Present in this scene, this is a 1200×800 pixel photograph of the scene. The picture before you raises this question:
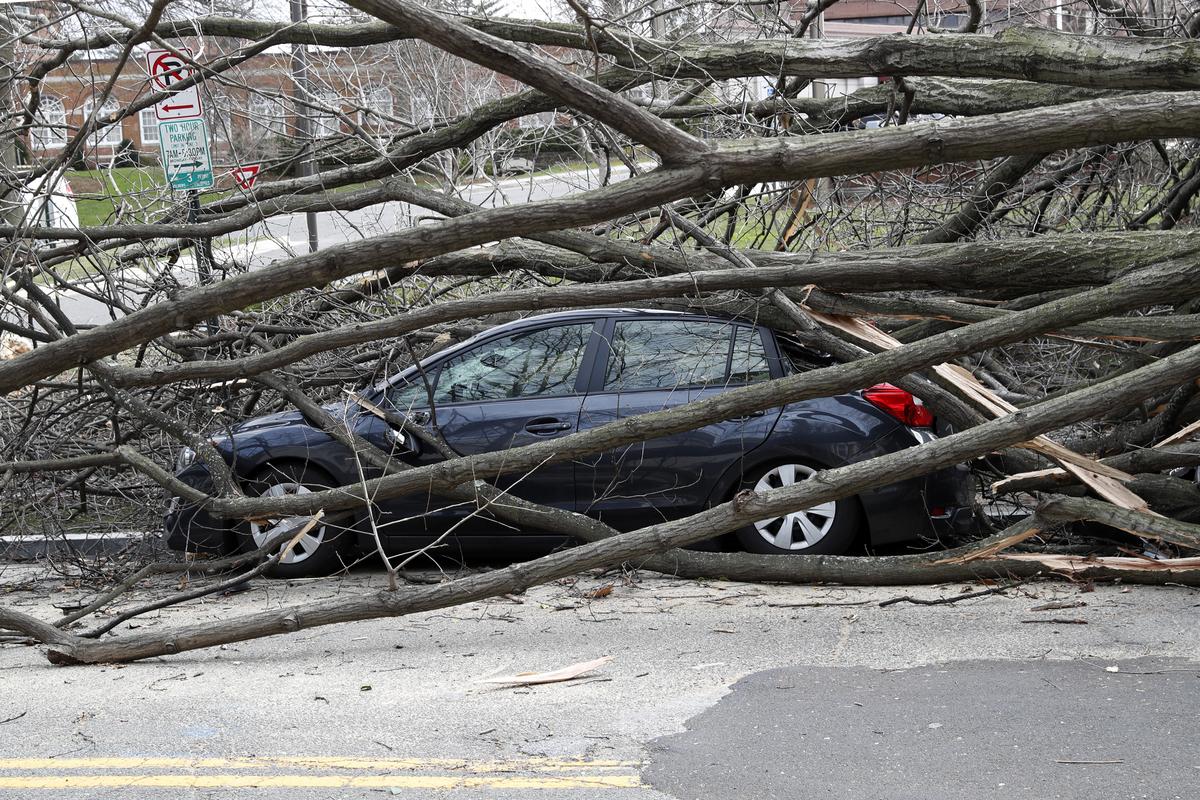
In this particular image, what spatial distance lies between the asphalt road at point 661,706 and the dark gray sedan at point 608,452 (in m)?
0.66

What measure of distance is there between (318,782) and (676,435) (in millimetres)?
3503

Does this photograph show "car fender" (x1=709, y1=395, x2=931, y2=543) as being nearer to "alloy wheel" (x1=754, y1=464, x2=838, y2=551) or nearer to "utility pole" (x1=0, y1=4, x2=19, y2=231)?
"alloy wheel" (x1=754, y1=464, x2=838, y2=551)

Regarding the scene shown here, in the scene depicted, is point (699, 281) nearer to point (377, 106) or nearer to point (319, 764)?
point (319, 764)

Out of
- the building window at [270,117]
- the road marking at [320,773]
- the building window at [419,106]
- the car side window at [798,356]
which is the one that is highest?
the building window at [419,106]

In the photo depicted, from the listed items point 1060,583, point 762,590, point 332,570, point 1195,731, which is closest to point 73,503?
point 332,570

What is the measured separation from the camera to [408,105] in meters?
12.5

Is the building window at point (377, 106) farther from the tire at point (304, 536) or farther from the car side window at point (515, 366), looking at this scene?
the tire at point (304, 536)

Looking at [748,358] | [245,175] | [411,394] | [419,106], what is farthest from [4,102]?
[748,358]

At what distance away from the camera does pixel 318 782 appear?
434 centimetres

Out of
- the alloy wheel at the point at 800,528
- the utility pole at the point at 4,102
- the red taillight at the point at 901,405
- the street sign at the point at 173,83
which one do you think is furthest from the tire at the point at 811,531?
the utility pole at the point at 4,102

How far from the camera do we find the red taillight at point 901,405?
7297mm

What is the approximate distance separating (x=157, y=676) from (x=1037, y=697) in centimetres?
405

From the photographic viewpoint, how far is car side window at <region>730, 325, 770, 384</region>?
736 cm

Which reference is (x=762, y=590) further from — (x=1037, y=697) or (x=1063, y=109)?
(x=1063, y=109)
